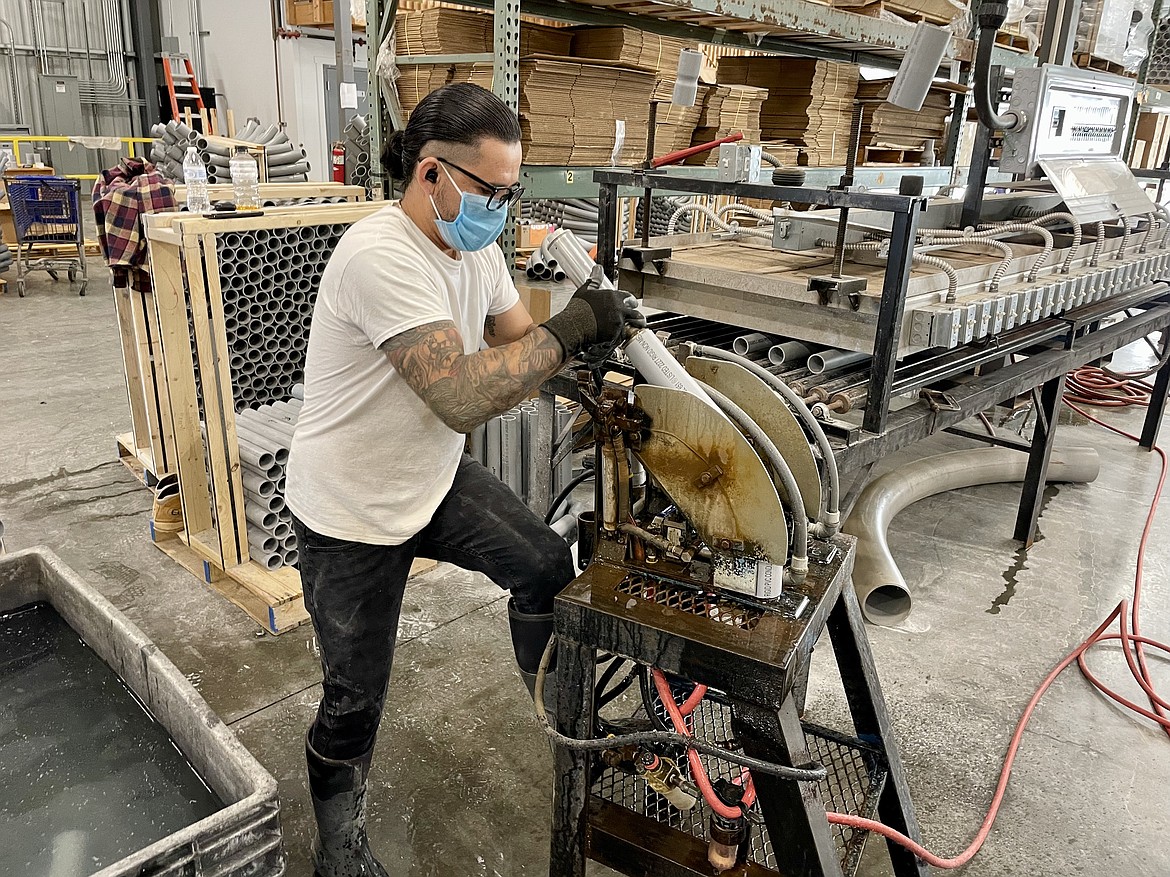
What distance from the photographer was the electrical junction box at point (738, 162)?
219cm

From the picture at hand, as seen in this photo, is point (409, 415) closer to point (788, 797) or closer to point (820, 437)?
point (820, 437)

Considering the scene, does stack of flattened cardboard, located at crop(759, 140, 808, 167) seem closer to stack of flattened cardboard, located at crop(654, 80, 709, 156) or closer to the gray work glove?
stack of flattened cardboard, located at crop(654, 80, 709, 156)

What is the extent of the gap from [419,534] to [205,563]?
1.63m

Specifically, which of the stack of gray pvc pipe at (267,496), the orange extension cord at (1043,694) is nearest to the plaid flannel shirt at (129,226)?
the stack of gray pvc pipe at (267,496)

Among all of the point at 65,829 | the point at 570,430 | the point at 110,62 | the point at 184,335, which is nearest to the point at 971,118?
the point at 570,430

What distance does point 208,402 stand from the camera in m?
2.67

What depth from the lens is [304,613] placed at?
8.83 feet

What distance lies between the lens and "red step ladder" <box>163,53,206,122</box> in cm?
945

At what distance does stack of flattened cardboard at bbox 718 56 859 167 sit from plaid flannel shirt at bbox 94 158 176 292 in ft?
9.10

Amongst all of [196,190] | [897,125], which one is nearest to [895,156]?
[897,125]

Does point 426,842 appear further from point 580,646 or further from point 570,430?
point 570,430

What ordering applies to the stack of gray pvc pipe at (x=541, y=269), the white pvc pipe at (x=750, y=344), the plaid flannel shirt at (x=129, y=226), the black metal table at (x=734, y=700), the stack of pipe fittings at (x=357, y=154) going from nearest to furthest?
the black metal table at (x=734, y=700) < the white pvc pipe at (x=750, y=344) < the plaid flannel shirt at (x=129, y=226) < the stack of pipe fittings at (x=357, y=154) < the stack of gray pvc pipe at (x=541, y=269)

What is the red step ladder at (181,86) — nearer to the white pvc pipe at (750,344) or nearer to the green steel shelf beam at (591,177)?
the green steel shelf beam at (591,177)

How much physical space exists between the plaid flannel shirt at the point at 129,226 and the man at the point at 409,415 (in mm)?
1900
